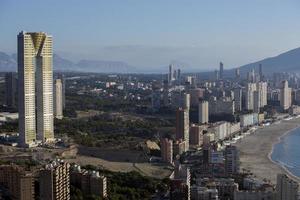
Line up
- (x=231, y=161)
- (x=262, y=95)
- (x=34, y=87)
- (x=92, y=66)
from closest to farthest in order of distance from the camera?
1. (x=231, y=161)
2. (x=34, y=87)
3. (x=262, y=95)
4. (x=92, y=66)

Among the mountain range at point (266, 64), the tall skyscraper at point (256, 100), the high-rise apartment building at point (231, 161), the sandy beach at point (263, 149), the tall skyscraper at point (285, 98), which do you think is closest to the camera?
the high-rise apartment building at point (231, 161)

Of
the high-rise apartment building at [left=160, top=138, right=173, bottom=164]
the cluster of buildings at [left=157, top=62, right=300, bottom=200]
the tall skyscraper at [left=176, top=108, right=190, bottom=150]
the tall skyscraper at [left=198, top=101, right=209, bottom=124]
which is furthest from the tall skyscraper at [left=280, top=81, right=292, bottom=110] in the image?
the high-rise apartment building at [left=160, top=138, right=173, bottom=164]

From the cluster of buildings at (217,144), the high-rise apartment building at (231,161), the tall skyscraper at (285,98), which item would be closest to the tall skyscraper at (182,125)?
the cluster of buildings at (217,144)

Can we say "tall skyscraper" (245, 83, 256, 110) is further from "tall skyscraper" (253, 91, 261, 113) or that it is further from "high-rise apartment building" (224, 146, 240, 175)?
"high-rise apartment building" (224, 146, 240, 175)

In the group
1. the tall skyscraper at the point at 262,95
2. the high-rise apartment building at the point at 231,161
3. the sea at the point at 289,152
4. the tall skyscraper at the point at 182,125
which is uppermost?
the tall skyscraper at the point at 262,95

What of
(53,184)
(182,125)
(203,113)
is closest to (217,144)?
(182,125)

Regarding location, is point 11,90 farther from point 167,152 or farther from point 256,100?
point 167,152

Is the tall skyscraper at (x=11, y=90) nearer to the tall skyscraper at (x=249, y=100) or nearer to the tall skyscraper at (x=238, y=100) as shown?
the tall skyscraper at (x=238, y=100)
